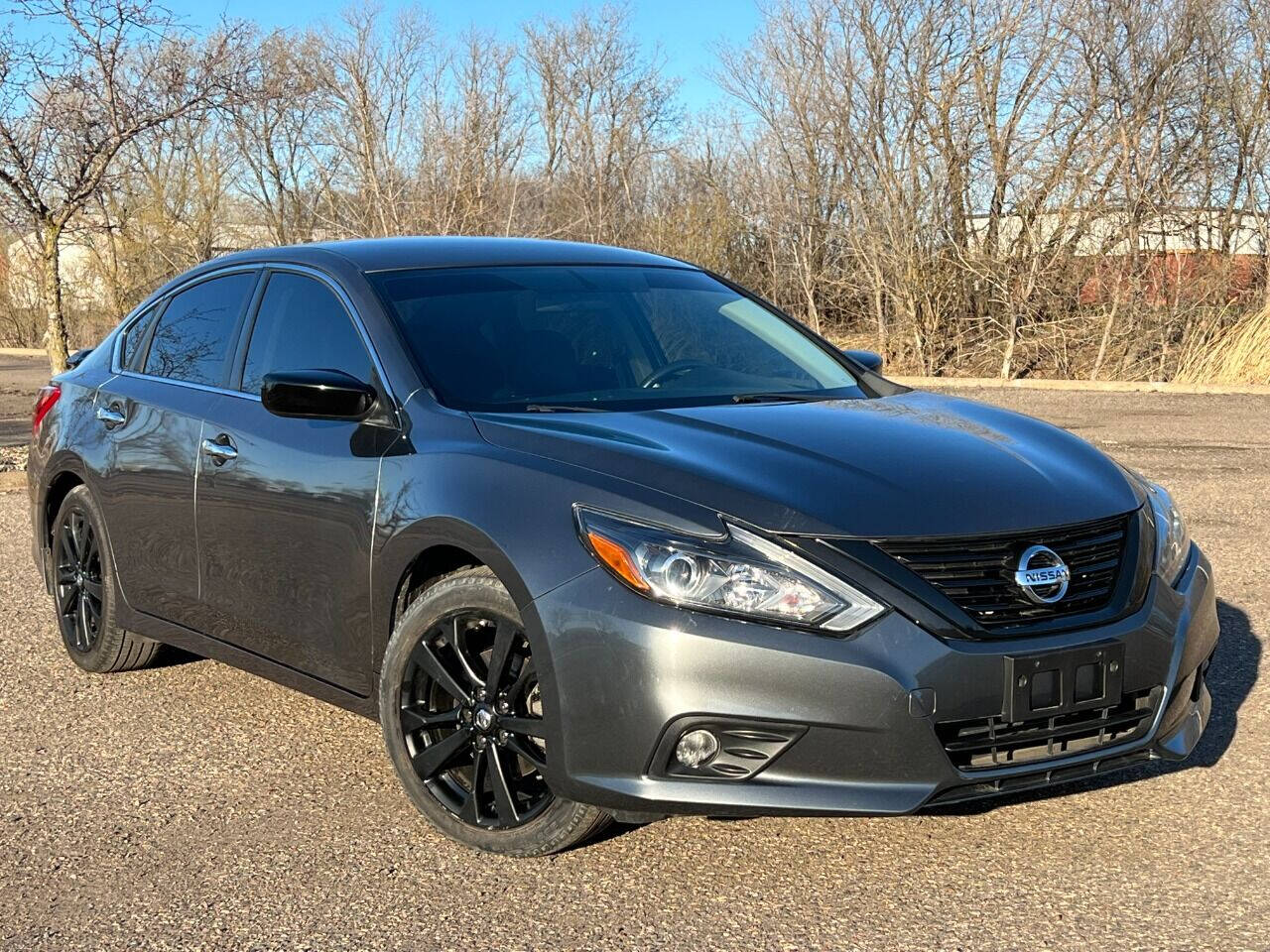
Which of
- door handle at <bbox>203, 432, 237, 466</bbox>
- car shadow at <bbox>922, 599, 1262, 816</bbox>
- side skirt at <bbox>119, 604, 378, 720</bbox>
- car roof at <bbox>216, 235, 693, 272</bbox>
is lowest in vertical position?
car shadow at <bbox>922, 599, 1262, 816</bbox>

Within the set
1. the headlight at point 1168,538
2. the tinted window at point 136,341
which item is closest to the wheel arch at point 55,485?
the tinted window at point 136,341

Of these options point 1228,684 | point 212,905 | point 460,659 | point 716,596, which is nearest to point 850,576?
point 716,596

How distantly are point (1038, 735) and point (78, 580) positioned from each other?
393cm

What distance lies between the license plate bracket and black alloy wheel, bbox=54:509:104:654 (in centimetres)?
363

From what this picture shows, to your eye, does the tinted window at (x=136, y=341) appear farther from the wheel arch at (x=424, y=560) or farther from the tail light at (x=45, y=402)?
the wheel arch at (x=424, y=560)

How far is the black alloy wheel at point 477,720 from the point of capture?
3.73 meters

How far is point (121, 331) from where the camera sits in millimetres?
6121

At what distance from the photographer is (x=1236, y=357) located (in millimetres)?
18891

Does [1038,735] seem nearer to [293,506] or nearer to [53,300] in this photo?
[293,506]

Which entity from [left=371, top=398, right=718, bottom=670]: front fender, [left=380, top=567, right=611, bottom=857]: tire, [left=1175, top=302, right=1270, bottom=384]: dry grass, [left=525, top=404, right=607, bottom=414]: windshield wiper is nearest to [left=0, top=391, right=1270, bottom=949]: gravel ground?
[left=380, top=567, right=611, bottom=857]: tire

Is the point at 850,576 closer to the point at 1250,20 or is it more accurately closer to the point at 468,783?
the point at 468,783

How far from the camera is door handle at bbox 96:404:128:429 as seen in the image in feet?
18.2

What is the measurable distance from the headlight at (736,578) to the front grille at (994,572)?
180 millimetres

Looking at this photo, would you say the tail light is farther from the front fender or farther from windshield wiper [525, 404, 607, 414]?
windshield wiper [525, 404, 607, 414]
